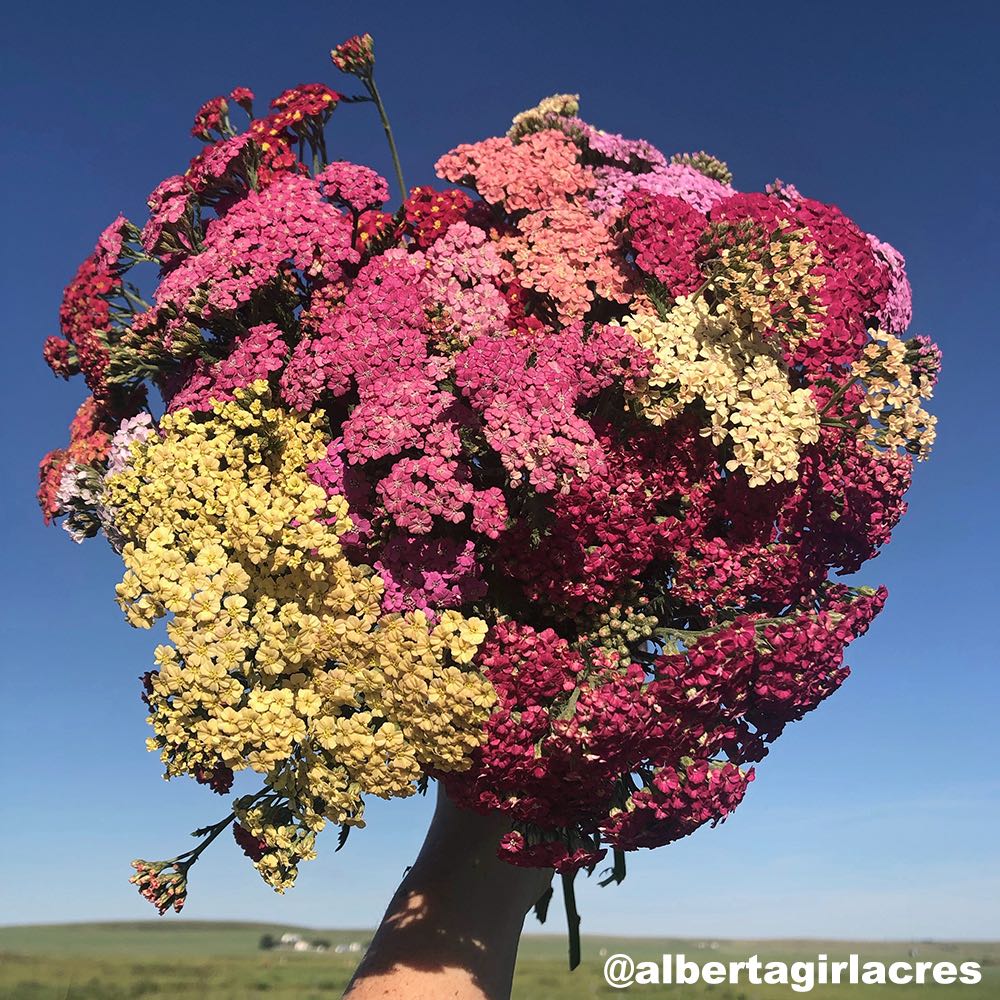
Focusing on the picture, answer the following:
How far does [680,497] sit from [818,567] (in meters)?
1.11

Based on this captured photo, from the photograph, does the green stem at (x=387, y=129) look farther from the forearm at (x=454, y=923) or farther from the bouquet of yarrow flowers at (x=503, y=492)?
the forearm at (x=454, y=923)

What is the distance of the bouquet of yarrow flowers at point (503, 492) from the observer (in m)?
5.00

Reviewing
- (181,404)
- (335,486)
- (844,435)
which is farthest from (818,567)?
(181,404)

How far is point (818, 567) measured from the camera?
6.12 meters

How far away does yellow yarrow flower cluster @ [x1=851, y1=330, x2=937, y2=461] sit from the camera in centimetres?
598

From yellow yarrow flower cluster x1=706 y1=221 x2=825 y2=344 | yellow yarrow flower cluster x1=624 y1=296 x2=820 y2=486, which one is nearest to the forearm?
yellow yarrow flower cluster x1=624 y1=296 x2=820 y2=486

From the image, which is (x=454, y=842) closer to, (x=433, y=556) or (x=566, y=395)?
(x=433, y=556)

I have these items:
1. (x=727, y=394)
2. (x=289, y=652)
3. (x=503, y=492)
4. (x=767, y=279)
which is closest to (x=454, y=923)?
(x=289, y=652)

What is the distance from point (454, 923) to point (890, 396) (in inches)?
153

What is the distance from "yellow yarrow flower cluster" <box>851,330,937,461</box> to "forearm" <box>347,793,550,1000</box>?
3.17 metres

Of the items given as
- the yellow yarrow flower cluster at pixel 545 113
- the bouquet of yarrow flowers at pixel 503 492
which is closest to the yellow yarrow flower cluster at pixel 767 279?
the bouquet of yarrow flowers at pixel 503 492

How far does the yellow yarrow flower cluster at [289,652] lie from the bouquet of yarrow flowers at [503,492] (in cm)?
2

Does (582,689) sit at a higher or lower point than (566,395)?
lower

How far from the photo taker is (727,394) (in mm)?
5371
